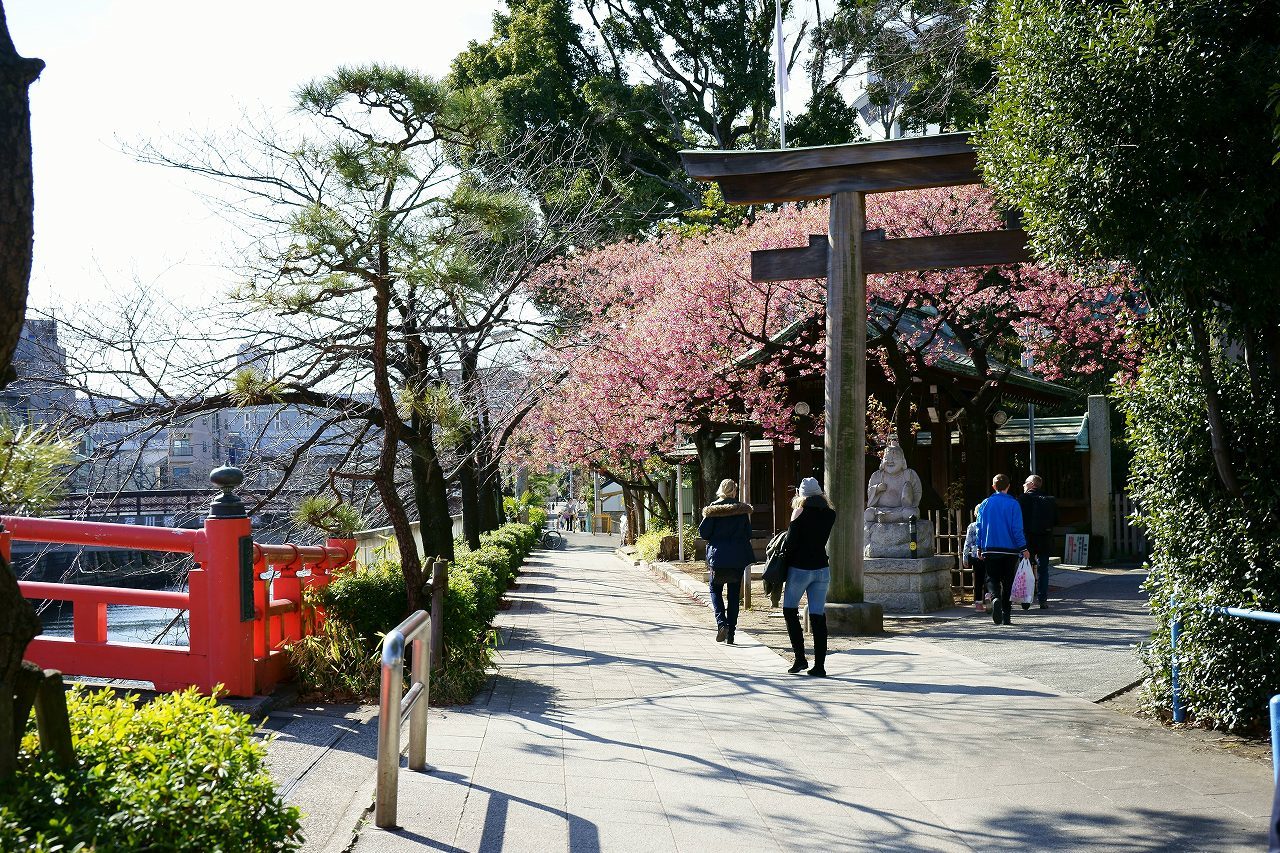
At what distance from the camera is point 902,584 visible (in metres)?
14.7

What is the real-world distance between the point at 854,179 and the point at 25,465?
1024cm

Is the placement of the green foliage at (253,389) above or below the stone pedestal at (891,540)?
above

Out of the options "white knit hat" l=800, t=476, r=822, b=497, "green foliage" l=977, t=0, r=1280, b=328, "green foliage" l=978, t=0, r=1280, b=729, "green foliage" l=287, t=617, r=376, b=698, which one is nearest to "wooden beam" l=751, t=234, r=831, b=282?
"white knit hat" l=800, t=476, r=822, b=497

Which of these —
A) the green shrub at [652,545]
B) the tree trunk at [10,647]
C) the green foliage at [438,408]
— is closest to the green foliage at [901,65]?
the green foliage at [438,408]

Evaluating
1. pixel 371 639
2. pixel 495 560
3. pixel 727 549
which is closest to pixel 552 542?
pixel 495 560

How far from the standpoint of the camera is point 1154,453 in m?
7.66

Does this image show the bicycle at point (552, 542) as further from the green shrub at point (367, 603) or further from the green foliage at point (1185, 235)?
the green foliage at point (1185, 235)

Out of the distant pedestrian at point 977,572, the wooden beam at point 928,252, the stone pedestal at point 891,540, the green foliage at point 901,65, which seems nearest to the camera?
the wooden beam at point 928,252

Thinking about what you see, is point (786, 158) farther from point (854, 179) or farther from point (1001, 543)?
point (1001, 543)

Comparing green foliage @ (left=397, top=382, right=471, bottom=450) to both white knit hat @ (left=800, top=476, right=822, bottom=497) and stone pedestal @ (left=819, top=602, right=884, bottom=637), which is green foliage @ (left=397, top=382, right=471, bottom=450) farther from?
stone pedestal @ (left=819, top=602, right=884, bottom=637)

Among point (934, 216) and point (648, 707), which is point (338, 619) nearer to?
point (648, 707)

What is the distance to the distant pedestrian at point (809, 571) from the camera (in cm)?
990

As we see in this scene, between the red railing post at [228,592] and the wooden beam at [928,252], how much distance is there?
6933 mm

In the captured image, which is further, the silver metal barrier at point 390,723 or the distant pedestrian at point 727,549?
the distant pedestrian at point 727,549
